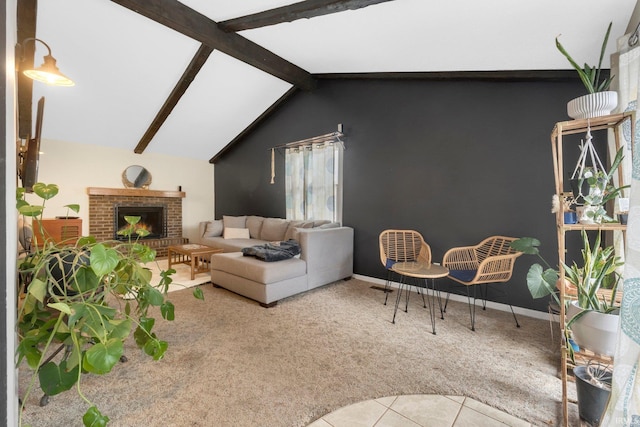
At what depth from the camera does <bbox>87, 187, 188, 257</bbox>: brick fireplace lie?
18.0 ft

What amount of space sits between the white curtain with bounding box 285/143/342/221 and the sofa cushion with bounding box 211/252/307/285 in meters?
1.42

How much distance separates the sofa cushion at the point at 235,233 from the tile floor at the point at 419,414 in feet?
13.7

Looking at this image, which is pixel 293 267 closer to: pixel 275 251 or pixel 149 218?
pixel 275 251

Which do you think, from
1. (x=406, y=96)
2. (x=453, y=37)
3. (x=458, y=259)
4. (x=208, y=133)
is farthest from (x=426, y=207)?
(x=208, y=133)

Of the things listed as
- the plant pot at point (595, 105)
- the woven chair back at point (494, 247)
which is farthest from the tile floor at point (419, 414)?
the woven chair back at point (494, 247)

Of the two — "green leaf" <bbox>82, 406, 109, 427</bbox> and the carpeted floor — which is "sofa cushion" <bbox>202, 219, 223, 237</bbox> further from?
"green leaf" <bbox>82, 406, 109, 427</bbox>

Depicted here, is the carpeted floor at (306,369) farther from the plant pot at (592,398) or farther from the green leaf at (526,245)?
the green leaf at (526,245)

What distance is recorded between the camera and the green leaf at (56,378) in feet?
3.56

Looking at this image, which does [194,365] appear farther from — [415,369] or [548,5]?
[548,5]

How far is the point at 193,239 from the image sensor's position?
22.7 ft

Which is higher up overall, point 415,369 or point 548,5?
point 548,5

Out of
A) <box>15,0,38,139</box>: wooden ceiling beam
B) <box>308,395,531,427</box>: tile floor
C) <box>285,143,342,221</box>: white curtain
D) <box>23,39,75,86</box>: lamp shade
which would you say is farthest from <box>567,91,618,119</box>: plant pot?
<box>23,39,75,86</box>: lamp shade

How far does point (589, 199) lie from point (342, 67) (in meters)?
3.39

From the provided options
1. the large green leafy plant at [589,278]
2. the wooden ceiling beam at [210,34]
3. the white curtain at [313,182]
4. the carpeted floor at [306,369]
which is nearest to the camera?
the large green leafy plant at [589,278]
